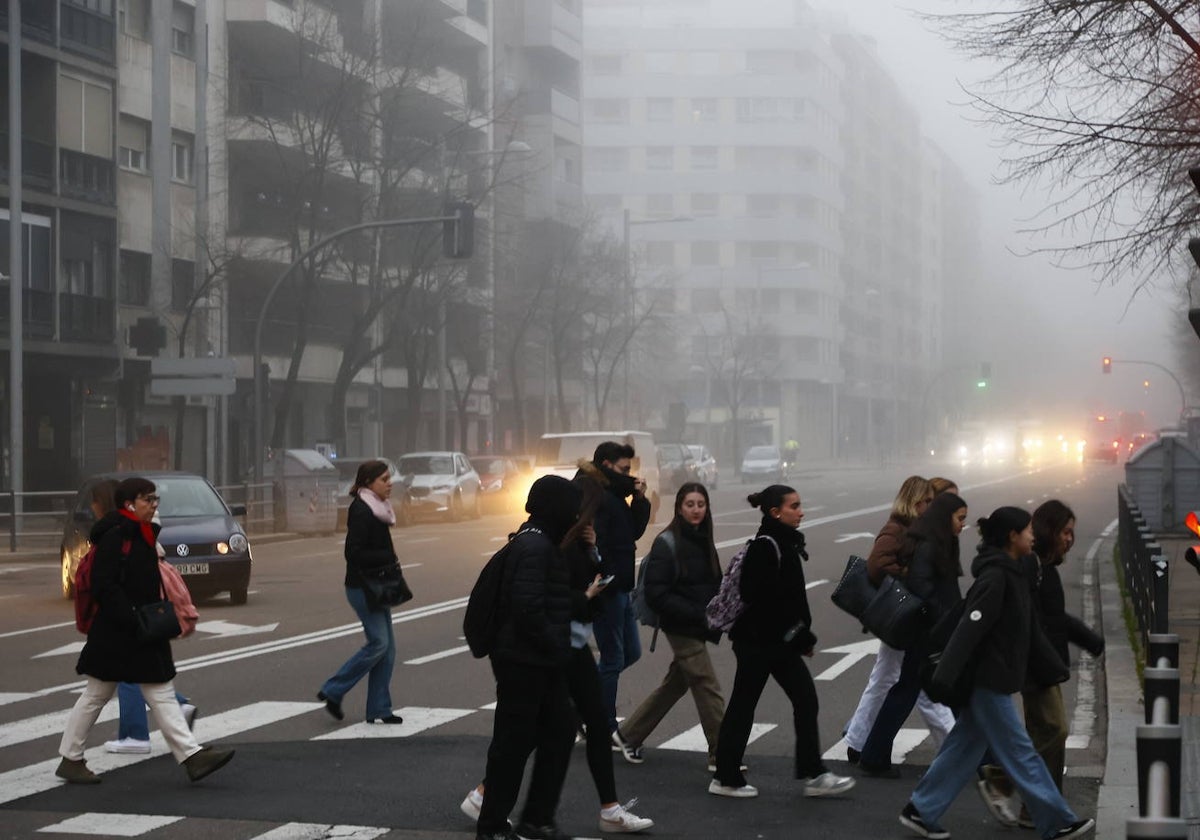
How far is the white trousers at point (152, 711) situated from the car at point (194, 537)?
419 inches

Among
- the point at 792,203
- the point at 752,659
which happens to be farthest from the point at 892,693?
the point at 792,203

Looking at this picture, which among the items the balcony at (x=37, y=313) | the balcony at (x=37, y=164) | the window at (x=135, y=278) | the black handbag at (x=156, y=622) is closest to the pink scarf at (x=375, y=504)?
the black handbag at (x=156, y=622)

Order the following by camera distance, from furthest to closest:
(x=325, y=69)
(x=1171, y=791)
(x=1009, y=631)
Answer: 1. (x=325, y=69)
2. (x=1009, y=631)
3. (x=1171, y=791)

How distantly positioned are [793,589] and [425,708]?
415cm

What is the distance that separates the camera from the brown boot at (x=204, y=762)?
32.0ft

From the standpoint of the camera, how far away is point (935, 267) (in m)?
180

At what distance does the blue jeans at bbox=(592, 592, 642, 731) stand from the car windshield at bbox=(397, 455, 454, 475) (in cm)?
3419

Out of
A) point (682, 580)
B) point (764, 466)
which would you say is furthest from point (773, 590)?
point (764, 466)

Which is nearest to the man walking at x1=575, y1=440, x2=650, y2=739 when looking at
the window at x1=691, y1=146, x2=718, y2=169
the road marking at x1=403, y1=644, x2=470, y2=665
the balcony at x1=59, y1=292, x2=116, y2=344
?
the road marking at x1=403, y1=644, x2=470, y2=665

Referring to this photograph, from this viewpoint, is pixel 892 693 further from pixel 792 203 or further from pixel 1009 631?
pixel 792 203

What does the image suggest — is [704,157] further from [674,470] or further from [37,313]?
[37,313]

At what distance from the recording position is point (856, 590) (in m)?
9.88

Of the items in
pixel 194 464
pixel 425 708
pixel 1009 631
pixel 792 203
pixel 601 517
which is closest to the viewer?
pixel 1009 631

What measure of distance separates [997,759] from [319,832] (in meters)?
2.92
